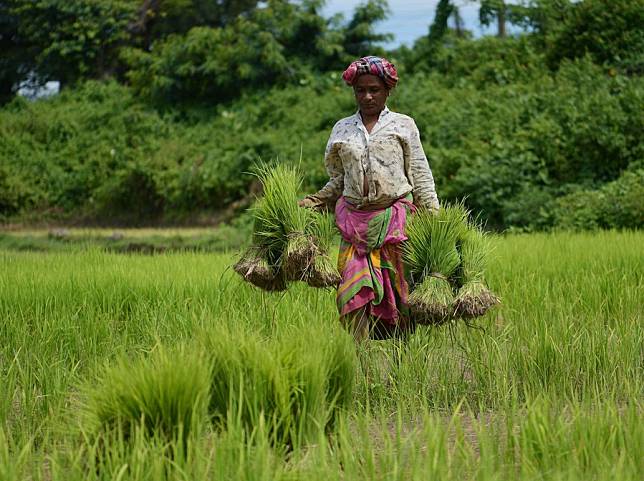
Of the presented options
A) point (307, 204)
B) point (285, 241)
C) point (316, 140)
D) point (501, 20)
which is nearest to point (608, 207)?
point (316, 140)

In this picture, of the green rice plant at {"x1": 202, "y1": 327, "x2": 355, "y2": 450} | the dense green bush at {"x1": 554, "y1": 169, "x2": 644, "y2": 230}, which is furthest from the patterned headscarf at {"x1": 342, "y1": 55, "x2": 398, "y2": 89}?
the dense green bush at {"x1": 554, "y1": 169, "x2": 644, "y2": 230}

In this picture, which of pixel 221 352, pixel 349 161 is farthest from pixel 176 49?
pixel 221 352

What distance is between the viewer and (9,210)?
13148 millimetres

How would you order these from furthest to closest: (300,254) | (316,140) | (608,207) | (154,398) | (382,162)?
(316,140) → (608,207) → (382,162) → (300,254) → (154,398)

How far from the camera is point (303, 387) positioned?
8.17ft

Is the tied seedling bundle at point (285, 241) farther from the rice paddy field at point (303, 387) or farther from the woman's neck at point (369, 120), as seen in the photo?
the woman's neck at point (369, 120)

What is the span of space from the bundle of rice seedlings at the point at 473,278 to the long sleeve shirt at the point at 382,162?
0.70ft

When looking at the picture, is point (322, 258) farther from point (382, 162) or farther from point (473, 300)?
point (473, 300)

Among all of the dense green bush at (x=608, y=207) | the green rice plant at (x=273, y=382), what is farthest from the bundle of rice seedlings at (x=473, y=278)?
the dense green bush at (x=608, y=207)

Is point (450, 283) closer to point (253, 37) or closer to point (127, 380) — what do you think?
point (127, 380)

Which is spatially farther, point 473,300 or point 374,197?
point 374,197

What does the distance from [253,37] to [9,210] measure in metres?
4.43

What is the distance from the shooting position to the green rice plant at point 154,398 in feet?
7.40

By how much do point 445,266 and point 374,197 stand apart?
1.20ft
